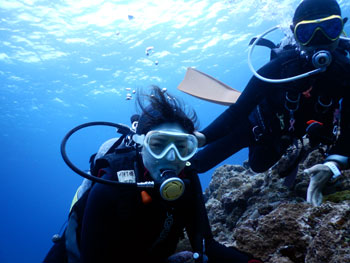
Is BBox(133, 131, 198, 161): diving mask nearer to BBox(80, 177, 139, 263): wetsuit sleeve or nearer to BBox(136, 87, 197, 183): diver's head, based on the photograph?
BBox(136, 87, 197, 183): diver's head

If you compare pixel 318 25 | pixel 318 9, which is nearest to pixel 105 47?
pixel 318 9

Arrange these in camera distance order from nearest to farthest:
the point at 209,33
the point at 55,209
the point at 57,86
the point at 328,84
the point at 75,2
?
the point at 328,84
the point at 75,2
the point at 209,33
the point at 57,86
the point at 55,209

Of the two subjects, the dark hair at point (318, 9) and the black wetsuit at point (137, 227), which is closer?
the black wetsuit at point (137, 227)

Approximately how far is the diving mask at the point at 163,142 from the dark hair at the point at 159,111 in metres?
0.14

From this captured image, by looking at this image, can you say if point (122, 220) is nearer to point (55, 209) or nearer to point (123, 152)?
point (123, 152)

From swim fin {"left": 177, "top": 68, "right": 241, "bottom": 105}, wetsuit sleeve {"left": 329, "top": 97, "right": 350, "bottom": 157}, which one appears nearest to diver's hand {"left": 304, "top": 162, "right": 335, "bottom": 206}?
wetsuit sleeve {"left": 329, "top": 97, "right": 350, "bottom": 157}

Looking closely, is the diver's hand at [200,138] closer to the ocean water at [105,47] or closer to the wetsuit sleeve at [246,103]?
the wetsuit sleeve at [246,103]

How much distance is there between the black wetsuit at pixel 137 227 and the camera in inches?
80.4

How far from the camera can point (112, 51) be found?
69.2 feet

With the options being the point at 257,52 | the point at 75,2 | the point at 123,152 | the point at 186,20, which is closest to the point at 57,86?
the point at 75,2

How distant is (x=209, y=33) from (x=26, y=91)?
858 inches

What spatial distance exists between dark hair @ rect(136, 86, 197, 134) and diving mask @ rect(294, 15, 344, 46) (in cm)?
204

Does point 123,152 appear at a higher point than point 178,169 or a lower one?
higher

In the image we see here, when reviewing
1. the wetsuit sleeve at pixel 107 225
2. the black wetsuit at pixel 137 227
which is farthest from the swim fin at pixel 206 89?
the wetsuit sleeve at pixel 107 225
